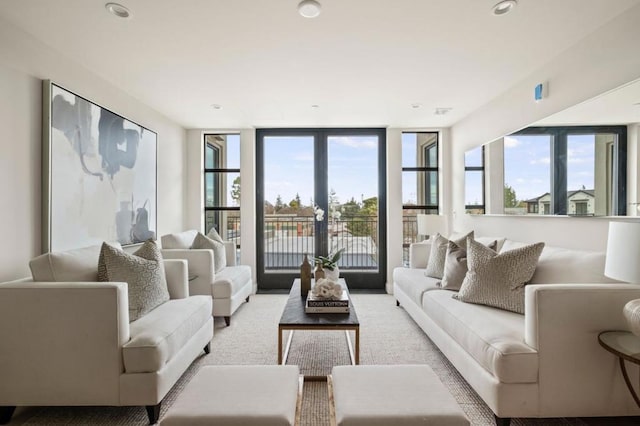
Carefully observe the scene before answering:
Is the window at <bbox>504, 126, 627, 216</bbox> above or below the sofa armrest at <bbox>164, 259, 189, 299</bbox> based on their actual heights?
above

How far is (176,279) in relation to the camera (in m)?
2.68

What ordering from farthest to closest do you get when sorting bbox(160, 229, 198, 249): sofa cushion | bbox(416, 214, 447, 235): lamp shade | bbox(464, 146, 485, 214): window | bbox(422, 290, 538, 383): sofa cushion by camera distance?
bbox(416, 214, 447, 235): lamp shade → bbox(464, 146, 485, 214): window → bbox(160, 229, 198, 249): sofa cushion → bbox(422, 290, 538, 383): sofa cushion

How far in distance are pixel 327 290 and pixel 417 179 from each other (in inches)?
122

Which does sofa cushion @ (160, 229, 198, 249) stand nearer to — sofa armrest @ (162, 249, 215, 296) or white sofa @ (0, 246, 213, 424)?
sofa armrest @ (162, 249, 215, 296)

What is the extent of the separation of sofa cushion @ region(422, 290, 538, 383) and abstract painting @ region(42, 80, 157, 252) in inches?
114

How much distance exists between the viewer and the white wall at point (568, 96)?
206 centimetres

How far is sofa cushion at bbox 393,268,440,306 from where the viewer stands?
301 centimetres

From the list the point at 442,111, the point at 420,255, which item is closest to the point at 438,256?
the point at 420,255

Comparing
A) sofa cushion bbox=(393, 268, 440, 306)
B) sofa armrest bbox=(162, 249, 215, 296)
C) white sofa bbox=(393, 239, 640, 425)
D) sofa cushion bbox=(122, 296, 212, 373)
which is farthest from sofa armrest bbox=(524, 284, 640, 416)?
sofa armrest bbox=(162, 249, 215, 296)

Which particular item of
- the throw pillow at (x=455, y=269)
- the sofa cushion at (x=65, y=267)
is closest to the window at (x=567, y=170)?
the throw pillow at (x=455, y=269)

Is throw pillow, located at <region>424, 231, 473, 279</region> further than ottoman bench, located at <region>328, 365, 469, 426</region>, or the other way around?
throw pillow, located at <region>424, 231, 473, 279</region>

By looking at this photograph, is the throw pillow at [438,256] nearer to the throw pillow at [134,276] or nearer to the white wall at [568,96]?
the white wall at [568,96]

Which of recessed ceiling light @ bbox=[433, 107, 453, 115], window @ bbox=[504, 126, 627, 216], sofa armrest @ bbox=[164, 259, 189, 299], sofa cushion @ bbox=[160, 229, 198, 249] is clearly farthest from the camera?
recessed ceiling light @ bbox=[433, 107, 453, 115]

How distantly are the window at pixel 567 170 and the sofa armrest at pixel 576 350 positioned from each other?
32.3 inches
